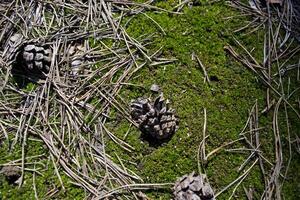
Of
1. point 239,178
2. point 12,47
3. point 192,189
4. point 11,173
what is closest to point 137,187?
point 192,189

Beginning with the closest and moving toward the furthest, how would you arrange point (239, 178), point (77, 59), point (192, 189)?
point (192, 189) < point (239, 178) < point (77, 59)

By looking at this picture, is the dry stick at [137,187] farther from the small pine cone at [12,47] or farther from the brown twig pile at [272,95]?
the small pine cone at [12,47]

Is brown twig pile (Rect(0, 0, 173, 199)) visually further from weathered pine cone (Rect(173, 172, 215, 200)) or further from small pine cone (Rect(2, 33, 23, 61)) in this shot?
weathered pine cone (Rect(173, 172, 215, 200))

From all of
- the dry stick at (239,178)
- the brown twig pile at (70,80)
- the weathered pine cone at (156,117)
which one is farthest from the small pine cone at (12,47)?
the dry stick at (239,178)

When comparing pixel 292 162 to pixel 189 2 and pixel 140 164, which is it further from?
pixel 189 2

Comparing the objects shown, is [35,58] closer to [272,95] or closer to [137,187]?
[137,187]

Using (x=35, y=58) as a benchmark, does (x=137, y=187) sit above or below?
below
